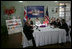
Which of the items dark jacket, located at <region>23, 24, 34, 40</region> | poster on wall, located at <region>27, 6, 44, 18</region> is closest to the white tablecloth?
dark jacket, located at <region>23, 24, 34, 40</region>

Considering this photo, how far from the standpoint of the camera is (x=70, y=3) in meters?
2.19

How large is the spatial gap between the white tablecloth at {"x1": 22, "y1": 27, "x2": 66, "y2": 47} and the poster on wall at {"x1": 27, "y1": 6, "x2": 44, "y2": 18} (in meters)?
0.44

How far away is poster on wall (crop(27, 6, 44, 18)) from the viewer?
90.7 inches

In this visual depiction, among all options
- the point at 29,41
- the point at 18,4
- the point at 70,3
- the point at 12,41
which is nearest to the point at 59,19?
the point at 70,3

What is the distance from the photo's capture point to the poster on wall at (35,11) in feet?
7.55

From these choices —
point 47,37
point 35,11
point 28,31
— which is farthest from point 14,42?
point 35,11

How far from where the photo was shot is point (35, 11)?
2295 mm

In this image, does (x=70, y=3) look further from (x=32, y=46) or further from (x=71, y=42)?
(x=32, y=46)

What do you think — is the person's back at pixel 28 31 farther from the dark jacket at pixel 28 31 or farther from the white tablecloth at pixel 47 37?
the white tablecloth at pixel 47 37

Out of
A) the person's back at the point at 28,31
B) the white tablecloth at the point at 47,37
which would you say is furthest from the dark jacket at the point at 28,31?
the white tablecloth at the point at 47,37

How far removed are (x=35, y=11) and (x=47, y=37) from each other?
2.71 feet

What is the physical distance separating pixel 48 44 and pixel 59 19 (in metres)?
0.81

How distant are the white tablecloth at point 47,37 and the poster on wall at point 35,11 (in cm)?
44

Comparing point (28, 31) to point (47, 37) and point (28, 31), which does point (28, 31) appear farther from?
point (47, 37)
